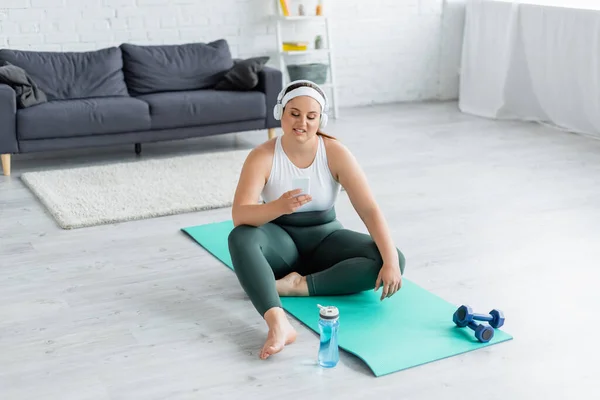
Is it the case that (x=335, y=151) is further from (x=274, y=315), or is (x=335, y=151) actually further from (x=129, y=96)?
(x=129, y=96)

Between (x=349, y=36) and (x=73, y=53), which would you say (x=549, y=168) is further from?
(x=73, y=53)

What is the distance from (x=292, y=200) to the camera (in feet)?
8.75

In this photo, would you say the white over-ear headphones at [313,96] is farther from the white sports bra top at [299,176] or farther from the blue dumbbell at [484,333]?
the blue dumbbell at [484,333]

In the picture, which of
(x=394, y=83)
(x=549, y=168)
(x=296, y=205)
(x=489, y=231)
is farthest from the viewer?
(x=394, y=83)

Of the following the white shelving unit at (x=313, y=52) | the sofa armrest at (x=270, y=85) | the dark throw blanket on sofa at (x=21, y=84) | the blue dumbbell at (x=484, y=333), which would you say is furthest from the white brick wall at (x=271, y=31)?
the blue dumbbell at (x=484, y=333)

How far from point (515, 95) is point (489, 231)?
2957mm

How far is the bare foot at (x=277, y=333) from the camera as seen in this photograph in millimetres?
2502

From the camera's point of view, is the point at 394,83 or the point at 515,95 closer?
the point at 515,95

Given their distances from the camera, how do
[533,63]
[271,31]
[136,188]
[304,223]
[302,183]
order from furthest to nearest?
[271,31]
[533,63]
[136,188]
[304,223]
[302,183]

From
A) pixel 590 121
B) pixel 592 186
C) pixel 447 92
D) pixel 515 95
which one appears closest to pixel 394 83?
pixel 447 92

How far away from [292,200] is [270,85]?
2.87m

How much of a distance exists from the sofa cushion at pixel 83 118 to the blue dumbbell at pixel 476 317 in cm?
301

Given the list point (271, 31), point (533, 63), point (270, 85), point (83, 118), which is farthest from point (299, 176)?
point (533, 63)

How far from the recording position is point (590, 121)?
5680 mm
